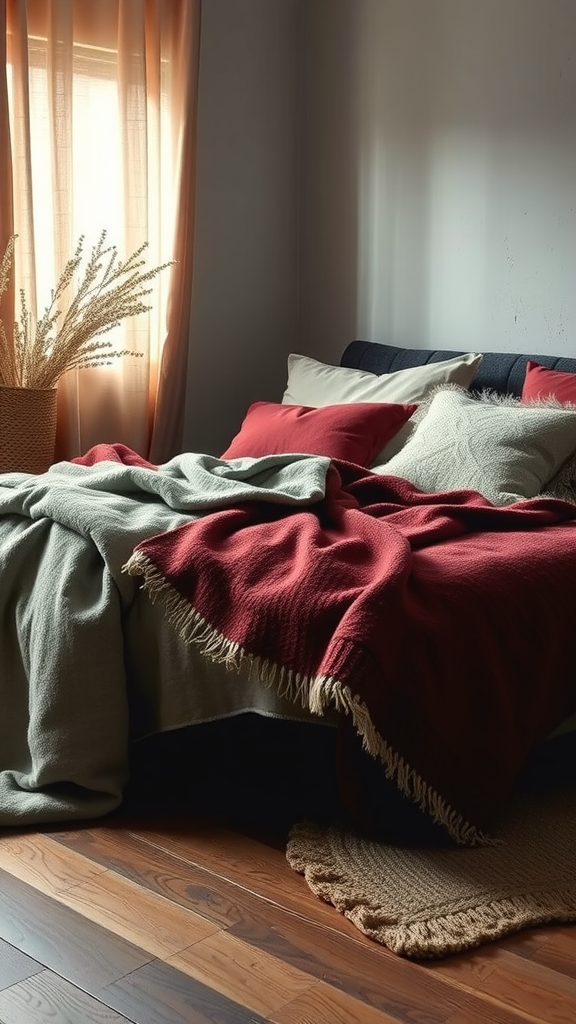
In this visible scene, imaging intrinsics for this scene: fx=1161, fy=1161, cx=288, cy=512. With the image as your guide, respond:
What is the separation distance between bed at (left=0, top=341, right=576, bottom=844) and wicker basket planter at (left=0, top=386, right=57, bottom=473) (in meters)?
0.95

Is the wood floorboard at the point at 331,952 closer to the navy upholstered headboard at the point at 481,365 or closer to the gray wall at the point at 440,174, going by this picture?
the navy upholstered headboard at the point at 481,365

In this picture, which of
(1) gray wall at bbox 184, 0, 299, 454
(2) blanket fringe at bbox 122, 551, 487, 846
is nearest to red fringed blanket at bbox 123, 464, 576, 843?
(2) blanket fringe at bbox 122, 551, 487, 846

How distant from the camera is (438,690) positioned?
2.18 m

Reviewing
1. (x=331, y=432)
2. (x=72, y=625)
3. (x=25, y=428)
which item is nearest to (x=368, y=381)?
(x=331, y=432)

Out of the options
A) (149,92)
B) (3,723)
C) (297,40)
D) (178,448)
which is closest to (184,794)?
(3,723)

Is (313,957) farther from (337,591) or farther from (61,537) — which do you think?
(61,537)

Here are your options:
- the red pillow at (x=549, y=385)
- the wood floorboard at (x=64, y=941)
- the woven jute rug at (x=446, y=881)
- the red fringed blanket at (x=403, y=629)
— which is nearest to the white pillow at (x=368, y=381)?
the red pillow at (x=549, y=385)

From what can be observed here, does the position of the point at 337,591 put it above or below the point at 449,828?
above

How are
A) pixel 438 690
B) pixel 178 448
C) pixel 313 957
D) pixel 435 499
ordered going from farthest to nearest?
pixel 178 448 < pixel 435 499 < pixel 438 690 < pixel 313 957

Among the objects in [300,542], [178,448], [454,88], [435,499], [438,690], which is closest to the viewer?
[438,690]

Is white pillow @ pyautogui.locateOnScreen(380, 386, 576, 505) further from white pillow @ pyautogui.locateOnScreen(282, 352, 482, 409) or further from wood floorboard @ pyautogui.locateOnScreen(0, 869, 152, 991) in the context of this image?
wood floorboard @ pyautogui.locateOnScreen(0, 869, 152, 991)

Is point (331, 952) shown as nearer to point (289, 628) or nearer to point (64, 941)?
point (64, 941)

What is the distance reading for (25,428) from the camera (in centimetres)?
394

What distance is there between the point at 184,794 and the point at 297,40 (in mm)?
3543
